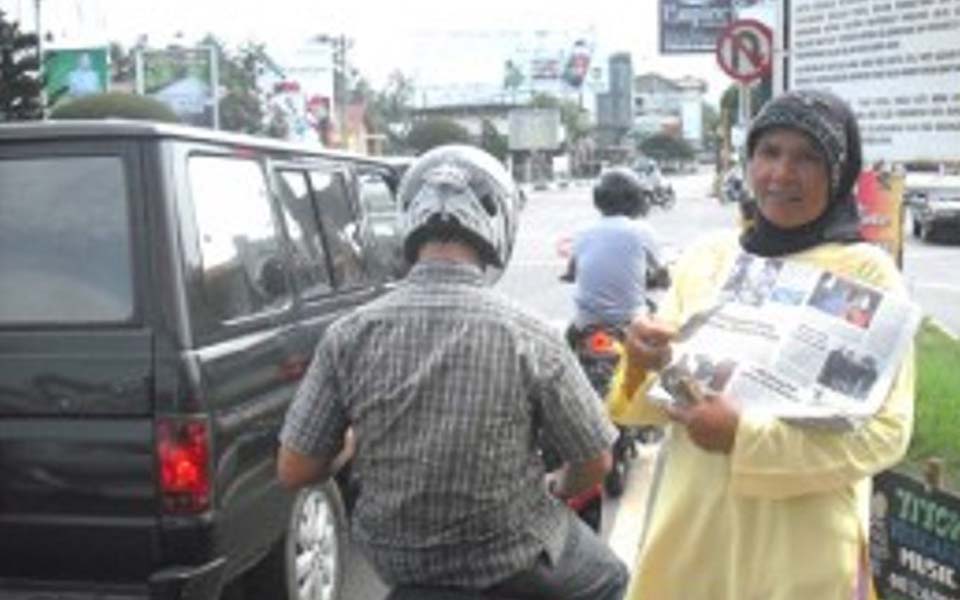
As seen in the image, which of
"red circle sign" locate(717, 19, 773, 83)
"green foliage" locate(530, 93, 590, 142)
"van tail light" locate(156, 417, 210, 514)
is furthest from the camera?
"green foliage" locate(530, 93, 590, 142)

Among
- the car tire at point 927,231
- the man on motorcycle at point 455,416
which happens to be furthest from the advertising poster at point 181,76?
the man on motorcycle at point 455,416

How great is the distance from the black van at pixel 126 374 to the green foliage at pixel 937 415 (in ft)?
7.91

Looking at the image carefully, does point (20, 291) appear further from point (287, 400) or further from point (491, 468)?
point (491, 468)

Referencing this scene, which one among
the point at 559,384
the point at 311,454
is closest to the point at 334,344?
the point at 311,454

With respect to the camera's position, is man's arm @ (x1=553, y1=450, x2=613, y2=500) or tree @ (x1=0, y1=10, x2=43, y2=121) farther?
tree @ (x1=0, y1=10, x2=43, y2=121)

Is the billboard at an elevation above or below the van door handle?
above

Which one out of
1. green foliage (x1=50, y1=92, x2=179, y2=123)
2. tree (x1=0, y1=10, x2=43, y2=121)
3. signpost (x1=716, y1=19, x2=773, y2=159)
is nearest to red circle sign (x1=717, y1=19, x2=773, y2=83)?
signpost (x1=716, y1=19, x2=773, y2=159)

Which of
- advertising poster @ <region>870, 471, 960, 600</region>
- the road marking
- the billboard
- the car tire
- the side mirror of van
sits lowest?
the car tire

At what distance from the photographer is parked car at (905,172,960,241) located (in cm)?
2894

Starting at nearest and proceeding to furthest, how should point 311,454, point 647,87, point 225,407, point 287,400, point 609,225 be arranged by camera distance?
1. point 311,454
2. point 225,407
3. point 287,400
4. point 609,225
5. point 647,87

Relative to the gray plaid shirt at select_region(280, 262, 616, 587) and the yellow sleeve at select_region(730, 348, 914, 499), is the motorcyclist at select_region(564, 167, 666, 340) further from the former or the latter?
the yellow sleeve at select_region(730, 348, 914, 499)

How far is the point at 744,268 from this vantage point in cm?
256

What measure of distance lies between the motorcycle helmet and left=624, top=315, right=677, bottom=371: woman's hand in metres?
4.79

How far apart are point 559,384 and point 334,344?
39 centimetres
